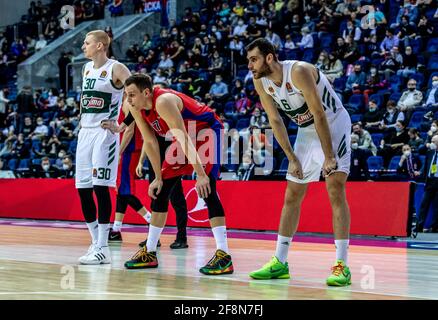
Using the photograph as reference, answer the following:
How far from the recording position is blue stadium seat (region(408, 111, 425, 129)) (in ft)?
53.4

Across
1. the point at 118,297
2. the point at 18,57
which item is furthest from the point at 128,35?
the point at 118,297

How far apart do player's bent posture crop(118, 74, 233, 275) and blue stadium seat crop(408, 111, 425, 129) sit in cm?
944

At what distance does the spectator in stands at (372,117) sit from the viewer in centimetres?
1655

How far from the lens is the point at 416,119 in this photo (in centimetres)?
1634

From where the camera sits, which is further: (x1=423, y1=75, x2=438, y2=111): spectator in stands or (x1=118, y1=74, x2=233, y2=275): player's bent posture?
(x1=423, y1=75, x2=438, y2=111): spectator in stands

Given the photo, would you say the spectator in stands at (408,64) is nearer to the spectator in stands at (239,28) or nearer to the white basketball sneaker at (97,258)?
the spectator in stands at (239,28)

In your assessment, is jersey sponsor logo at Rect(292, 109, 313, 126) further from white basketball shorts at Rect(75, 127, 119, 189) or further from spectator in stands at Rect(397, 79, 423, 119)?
spectator in stands at Rect(397, 79, 423, 119)

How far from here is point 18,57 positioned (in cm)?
3005

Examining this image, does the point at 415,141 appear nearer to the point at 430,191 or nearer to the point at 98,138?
the point at 430,191

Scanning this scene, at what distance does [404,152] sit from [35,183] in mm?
7783

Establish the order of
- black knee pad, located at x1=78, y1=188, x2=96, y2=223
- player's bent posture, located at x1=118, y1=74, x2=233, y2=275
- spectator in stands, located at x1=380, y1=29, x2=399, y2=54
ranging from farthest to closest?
spectator in stands, located at x1=380, y1=29, x2=399, y2=54 → black knee pad, located at x1=78, y1=188, x2=96, y2=223 → player's bent posture, located at x1=118, y1=74, x2=233, y2=275

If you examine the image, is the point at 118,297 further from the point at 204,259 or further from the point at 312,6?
the point at 312,6

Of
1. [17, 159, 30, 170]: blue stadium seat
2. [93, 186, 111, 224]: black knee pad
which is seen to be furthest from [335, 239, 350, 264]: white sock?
[17, 159, 30, 170]: blue stadium seat

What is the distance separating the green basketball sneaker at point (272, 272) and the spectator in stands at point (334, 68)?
11868 mm
